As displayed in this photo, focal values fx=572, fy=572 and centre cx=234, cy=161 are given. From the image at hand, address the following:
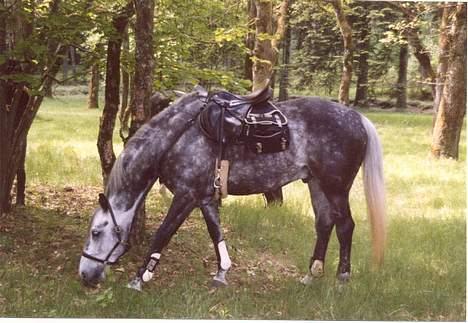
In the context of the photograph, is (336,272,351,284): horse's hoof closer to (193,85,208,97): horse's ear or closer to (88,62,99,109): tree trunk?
(193,85,208,97): horse's ear

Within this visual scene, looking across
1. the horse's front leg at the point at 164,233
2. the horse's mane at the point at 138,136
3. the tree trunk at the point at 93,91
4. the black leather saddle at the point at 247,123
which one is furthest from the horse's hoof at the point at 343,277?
the tree trunk at the point at 93,91

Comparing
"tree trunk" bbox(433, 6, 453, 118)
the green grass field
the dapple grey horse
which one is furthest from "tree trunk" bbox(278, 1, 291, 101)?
"tree trunk" bbox(433, 6, 453, 118)

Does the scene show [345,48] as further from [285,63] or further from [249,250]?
[249,250]

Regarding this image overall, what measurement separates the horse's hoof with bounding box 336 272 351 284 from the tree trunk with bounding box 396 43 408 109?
3.64 feet

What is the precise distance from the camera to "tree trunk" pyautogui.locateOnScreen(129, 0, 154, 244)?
329 centimetres

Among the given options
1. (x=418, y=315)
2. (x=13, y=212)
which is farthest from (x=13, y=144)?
(x=418, y=315)

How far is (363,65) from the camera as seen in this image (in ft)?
11.5

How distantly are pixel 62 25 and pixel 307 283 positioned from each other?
80.0 inches

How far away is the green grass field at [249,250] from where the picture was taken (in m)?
3.07

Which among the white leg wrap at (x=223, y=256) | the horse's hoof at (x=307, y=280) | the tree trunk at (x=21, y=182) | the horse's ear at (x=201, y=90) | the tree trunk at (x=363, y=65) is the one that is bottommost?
the horse's hoof at (x=307, y=280)

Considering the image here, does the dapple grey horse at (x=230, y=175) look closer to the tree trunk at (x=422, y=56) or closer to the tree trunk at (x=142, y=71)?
the tree trunk at (x=142, y=71)

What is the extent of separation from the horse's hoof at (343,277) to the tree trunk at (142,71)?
117 cm

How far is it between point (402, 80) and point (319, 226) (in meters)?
1.09

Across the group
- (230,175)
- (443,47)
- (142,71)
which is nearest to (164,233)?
(230,175)
